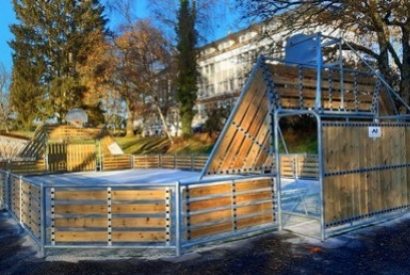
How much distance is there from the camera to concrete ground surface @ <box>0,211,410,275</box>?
17.5 ft

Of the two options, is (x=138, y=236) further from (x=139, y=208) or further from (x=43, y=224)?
(x=43, y=224)

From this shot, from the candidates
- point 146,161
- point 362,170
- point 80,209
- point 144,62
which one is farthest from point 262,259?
point 144,62

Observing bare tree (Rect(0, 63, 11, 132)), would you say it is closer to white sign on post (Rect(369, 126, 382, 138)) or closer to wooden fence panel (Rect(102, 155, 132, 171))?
wooden fence panel (Rect(102, 155, 132, 171))

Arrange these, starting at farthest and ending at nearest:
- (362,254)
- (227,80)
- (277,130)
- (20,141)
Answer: (227,80)
(20,141)
(277,130)
(362,254)

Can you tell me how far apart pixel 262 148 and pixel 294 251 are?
7.93 ft

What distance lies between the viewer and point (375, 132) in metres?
7.84

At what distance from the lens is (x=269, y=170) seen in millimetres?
8078

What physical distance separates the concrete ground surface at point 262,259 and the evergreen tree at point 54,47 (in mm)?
33474

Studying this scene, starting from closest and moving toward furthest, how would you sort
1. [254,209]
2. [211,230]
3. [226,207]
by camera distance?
[211,230] → [226,207] → [254,209]

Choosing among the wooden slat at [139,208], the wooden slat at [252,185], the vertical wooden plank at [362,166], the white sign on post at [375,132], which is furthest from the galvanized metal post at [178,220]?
the white sign on post at [375,132]

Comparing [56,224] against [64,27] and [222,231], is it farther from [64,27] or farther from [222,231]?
[64,27]

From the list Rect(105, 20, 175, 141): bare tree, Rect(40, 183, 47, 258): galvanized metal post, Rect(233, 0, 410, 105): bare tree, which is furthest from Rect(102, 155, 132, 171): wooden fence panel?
Rect(40, 183, 47, 258): galvanized metal post

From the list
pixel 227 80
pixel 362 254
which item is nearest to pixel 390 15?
pixel 362 254

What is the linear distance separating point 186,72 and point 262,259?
2974 cm
